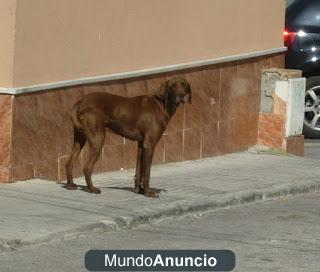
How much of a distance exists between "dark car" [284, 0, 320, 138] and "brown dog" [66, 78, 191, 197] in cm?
541

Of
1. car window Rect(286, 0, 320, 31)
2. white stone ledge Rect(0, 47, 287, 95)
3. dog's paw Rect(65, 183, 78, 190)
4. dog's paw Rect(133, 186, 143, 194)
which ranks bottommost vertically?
dog's paw Rect(133, 186, 143, 194)

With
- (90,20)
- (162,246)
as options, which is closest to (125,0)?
(90,20)

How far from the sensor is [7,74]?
33.1 feet

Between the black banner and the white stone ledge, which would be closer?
the black banner

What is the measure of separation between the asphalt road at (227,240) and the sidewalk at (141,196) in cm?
12

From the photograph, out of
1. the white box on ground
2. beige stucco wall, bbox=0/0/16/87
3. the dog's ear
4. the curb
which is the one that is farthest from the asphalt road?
the white box on ground

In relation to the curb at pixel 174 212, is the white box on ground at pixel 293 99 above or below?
above

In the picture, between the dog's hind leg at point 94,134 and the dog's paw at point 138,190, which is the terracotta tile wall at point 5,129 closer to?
the dog's hind leg at point 94,134

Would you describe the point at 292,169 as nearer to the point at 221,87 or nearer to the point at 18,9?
the point at 221,87

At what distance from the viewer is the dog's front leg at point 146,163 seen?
9852 mm

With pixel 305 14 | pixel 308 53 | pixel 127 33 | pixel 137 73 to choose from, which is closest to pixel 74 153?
pixel 137 73

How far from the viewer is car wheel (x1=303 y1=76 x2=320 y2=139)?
1498 centimetres

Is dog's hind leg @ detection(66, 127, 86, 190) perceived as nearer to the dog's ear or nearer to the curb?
the dog's ear

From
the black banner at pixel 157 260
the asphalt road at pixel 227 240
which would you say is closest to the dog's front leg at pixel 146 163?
the asphalt road at pixel 227 240
